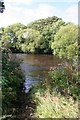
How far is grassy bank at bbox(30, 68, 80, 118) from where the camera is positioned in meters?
8.48

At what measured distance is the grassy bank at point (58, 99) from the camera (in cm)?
848

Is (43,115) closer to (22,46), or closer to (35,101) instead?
(35,101)

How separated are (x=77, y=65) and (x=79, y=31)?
31.3 meters

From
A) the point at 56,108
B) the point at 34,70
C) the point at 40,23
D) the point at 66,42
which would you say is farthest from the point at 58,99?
the point at 40,23

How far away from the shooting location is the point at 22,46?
172 feet

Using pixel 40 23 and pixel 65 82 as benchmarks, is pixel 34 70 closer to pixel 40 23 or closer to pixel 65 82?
pixel 65 82

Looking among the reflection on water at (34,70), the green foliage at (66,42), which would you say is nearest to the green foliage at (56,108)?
the reflection on water at (34,70)

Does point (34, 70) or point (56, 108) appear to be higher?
point (34, 70)

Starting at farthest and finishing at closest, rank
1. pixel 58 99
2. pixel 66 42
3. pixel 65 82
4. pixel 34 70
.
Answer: pixel 66 42 → pixel 34 70 → pixel 65 82 → pixel 58 99

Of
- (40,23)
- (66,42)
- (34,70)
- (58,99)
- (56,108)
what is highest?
(40,23)

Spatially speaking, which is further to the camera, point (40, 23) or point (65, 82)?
point (40, 23)

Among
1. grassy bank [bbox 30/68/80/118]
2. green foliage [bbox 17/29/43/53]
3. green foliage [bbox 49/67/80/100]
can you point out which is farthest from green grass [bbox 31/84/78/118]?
green foliage [bbox 17/29/43/53]

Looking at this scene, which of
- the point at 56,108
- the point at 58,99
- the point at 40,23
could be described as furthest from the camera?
the point at 40,23

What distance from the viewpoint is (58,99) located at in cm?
946
